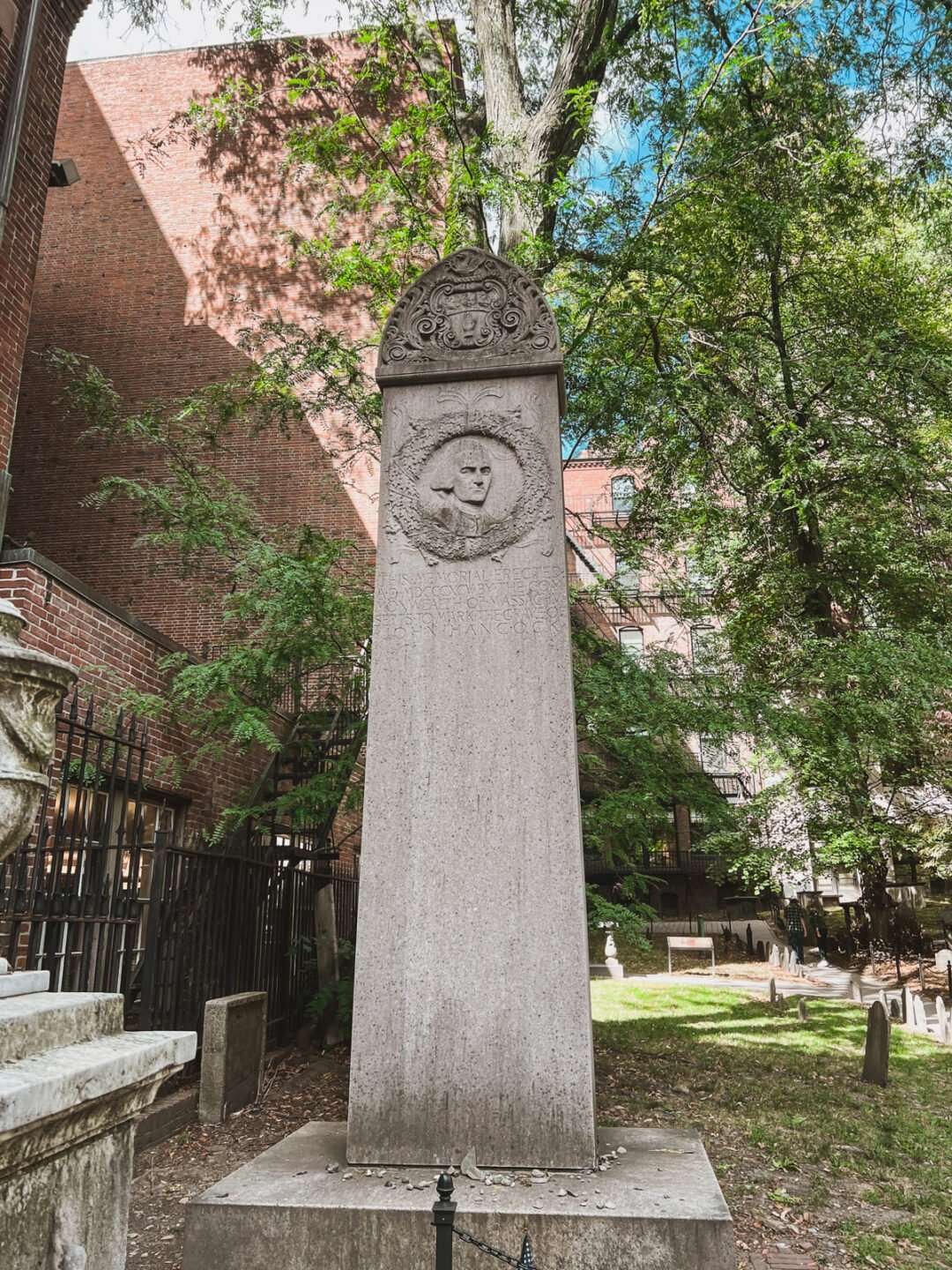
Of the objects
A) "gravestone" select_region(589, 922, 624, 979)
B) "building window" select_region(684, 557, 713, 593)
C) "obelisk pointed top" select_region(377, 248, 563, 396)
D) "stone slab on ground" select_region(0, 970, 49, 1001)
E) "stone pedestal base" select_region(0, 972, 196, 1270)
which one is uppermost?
"building window" select_region(684, 557, 713, 593)

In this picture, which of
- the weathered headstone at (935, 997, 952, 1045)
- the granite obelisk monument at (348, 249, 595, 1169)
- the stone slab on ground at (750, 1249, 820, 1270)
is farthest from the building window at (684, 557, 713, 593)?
the stone slab on ground at (750, 1249, 820, 1270)

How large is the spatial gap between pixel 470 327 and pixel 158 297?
15.3 metres

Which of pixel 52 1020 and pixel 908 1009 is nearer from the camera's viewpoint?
pixel 52 1020

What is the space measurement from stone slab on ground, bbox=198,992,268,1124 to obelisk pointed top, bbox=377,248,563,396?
4.65 meters

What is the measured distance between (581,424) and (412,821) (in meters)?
6.82

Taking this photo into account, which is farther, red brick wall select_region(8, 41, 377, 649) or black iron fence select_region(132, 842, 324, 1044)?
red brick wall select_region(8, 41, 377, 649)

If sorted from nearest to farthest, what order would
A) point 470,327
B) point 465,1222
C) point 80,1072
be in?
point 80,1072, point 465,1222, point 470,327

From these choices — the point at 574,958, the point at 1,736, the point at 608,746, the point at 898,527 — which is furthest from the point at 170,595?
the point at 1,736

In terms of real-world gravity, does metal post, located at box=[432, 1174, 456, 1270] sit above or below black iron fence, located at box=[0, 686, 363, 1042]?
below

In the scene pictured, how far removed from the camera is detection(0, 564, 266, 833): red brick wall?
26.3ft

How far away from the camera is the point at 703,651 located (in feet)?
31.6

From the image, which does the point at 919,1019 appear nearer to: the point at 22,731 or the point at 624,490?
the point at 624,490

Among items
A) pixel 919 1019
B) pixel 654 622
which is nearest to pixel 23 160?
pixel 919 1019

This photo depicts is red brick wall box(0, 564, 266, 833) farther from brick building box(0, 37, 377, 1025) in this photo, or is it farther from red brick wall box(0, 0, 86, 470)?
red brick wall box(0, 0, 86, 470)
